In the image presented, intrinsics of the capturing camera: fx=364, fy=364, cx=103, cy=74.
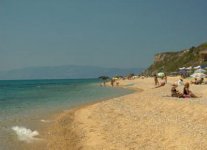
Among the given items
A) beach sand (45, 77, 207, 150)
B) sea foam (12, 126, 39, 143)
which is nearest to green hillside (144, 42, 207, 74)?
beach sand (45, 77, 207, 150)

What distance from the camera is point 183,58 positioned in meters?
135

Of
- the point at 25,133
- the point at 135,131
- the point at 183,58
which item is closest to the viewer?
the point at 135,131

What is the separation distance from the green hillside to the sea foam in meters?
66.4

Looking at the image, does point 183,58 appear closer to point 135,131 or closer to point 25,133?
point 25,133

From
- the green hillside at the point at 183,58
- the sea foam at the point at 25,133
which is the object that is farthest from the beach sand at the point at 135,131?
the green hillside at the point at 183,58

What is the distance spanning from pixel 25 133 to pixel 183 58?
12306cm

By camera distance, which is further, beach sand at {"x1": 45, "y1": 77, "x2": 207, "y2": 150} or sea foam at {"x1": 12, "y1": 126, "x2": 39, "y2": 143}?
sea foam at {"x1": 12, "y1": 126, "x2": 39, "y2": 143}

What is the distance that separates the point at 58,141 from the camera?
591 inches

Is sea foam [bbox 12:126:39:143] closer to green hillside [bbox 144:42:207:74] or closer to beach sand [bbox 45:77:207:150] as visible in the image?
beach sand [bbox 45:77:207:150]

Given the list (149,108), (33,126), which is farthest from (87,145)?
(149,108)

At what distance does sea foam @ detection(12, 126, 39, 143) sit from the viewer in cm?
1555

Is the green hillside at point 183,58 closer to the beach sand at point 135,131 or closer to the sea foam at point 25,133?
the beach sand at point 135,131

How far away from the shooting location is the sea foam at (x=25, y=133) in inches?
612

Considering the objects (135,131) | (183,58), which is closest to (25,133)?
(135,131)
